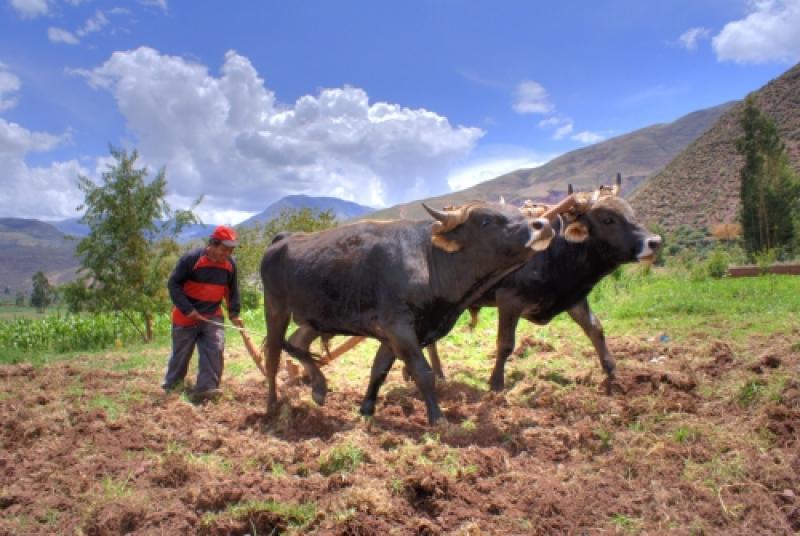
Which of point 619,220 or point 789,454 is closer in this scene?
point 789,454

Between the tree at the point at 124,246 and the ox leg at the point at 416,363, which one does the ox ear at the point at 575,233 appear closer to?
the ox leg at the point at 416,363

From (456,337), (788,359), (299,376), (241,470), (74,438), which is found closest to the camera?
(241,470)

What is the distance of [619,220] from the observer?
727 cm

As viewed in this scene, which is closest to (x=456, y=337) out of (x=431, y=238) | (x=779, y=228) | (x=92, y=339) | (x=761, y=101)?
(x=431, y=238)

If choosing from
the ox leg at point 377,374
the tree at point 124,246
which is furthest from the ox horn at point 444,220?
the tree at point 124,246

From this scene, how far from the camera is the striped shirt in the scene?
25.6 ft

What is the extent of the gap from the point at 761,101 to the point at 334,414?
2843 inches

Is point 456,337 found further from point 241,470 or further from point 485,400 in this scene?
point 241,470

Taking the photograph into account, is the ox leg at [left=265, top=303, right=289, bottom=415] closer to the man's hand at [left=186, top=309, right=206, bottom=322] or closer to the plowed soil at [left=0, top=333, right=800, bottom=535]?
the plowed soil at [left=0, top=333, right=800, bottom=535]

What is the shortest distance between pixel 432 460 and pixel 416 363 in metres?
1.16

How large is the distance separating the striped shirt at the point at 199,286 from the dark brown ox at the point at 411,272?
1.77 m

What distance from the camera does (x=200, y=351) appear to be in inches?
311

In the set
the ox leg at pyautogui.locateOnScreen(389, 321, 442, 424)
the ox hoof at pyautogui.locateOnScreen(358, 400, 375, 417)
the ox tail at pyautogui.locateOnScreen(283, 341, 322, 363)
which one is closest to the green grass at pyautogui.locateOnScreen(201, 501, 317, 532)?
the ox leg at pyautogui.locateOnScreen(389, 321, 442, 424)

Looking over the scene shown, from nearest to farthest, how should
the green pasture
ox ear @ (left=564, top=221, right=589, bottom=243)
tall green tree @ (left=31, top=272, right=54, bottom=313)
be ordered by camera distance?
ox ear @ (left=564, top=221, right=589, bottom=243)
the green pasture
tall green tree @ (left=31, top=272, right=54, bottom=313)
